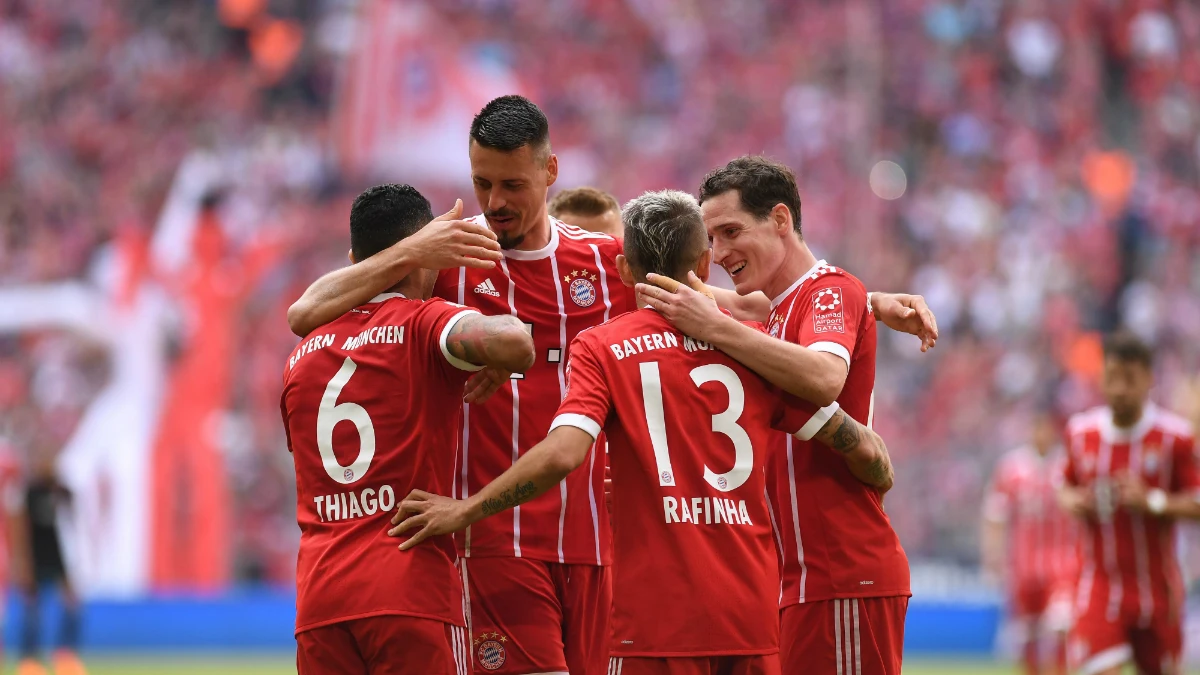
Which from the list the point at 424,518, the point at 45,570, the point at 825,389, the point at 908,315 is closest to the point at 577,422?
the point at 424,518

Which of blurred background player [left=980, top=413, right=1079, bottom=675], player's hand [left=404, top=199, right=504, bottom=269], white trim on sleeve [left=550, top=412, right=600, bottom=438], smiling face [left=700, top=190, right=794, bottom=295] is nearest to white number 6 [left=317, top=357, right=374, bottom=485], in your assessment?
player's hand [left=404, top=199, right=504, bottom=269]

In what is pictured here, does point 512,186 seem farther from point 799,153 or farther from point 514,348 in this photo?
point 799,153

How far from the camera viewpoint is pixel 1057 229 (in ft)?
70.7

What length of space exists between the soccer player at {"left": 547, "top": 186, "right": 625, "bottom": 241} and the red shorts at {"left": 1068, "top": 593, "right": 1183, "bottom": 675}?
453 centimetres

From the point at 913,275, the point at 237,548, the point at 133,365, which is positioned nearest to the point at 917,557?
the point at 913,275

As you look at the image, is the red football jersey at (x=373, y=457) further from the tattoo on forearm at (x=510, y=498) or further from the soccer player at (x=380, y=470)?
the tattoo on forearm at (x=510, y=498)

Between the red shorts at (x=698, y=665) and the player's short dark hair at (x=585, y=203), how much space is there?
2.73m

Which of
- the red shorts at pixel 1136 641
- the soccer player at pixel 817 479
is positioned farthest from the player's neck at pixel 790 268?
the red shorts at pixel 1136 641

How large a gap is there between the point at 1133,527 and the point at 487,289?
5.46m

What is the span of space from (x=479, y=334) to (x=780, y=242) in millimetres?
1272

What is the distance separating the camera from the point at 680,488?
13.8 ft

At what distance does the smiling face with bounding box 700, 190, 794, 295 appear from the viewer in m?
4.87

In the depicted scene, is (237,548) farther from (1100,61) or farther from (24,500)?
(1100,61)

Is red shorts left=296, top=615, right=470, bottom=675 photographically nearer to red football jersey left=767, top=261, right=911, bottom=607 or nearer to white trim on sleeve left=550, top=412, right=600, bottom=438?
white trim on sleeve left=550, top=412, right=600, bottom=438
